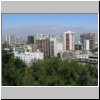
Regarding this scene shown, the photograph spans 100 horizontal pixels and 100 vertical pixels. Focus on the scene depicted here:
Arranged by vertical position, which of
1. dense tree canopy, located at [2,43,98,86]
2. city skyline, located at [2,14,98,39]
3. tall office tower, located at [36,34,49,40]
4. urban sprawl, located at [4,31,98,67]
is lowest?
dense tree canopy, located at [2,43,98,86]

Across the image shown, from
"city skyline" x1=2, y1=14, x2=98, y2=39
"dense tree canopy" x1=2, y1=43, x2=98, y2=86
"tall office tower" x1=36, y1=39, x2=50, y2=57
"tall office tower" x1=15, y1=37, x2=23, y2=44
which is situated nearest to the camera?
"dense tree canopy" x1=2, y1=43, x2=98, y2=86

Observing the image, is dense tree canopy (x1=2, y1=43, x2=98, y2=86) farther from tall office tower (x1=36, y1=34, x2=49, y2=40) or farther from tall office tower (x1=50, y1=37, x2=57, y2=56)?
tall office tower (x1=36, y1=34, x2=49, y2=40)

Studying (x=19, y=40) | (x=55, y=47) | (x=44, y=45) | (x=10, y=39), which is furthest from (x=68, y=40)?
(x=10, y=39)

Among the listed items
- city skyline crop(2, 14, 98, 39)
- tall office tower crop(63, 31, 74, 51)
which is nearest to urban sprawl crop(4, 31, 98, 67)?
tall office tower crop(63, 31, 74, 51)

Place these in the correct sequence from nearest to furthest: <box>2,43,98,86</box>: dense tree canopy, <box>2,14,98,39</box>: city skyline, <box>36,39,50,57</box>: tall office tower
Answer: <box>2,43,98,86</box>: dense tree canopy → <box>36,39,50,57</box>: tall office tower → <box>2,14,98,39</box>: city skyline

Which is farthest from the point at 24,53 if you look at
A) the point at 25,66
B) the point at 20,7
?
the point at 20,7

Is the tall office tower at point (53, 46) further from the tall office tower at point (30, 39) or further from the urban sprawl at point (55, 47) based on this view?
the tall office tower at point (30, 39)

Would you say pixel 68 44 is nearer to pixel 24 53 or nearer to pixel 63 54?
pixel 63 54
